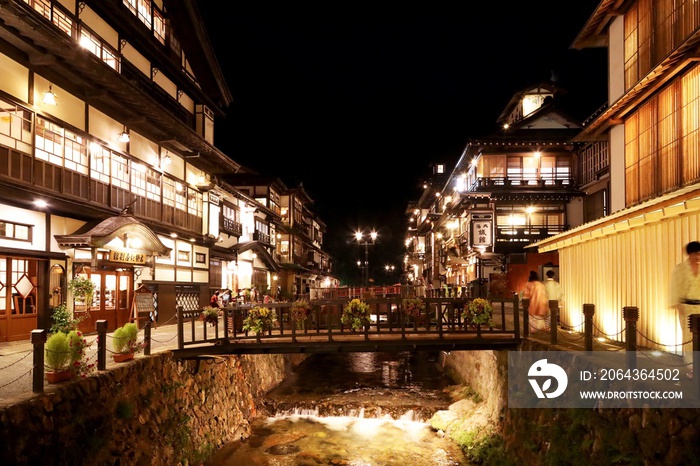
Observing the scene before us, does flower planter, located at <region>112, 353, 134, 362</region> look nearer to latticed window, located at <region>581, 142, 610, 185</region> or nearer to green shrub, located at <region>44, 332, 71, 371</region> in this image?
green shrub, located at <region>44, 332, 71, 371</region>

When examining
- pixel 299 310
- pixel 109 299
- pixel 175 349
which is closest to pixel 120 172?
pixel 109 299

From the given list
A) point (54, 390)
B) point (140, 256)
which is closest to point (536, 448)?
point (54, 390)

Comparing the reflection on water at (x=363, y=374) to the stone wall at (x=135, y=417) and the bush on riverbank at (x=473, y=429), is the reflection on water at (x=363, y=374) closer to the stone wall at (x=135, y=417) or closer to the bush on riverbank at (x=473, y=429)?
the bush on riverbank at (x=473, y=429)

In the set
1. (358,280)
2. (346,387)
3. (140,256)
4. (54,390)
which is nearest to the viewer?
(54,390)

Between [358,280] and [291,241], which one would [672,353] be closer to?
[291,241]

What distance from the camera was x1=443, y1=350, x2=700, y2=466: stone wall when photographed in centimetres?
743

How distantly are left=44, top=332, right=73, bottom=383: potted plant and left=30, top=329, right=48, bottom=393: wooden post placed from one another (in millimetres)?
305

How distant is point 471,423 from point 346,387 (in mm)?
9754

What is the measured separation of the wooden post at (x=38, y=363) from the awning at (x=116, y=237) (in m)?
7.15

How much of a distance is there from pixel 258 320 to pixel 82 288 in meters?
7.08

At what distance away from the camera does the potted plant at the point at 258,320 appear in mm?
15508

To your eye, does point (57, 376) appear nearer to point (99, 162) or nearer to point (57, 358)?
point (57, 358)

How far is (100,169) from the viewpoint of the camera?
59.4 feet

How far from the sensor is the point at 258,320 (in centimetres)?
1554
